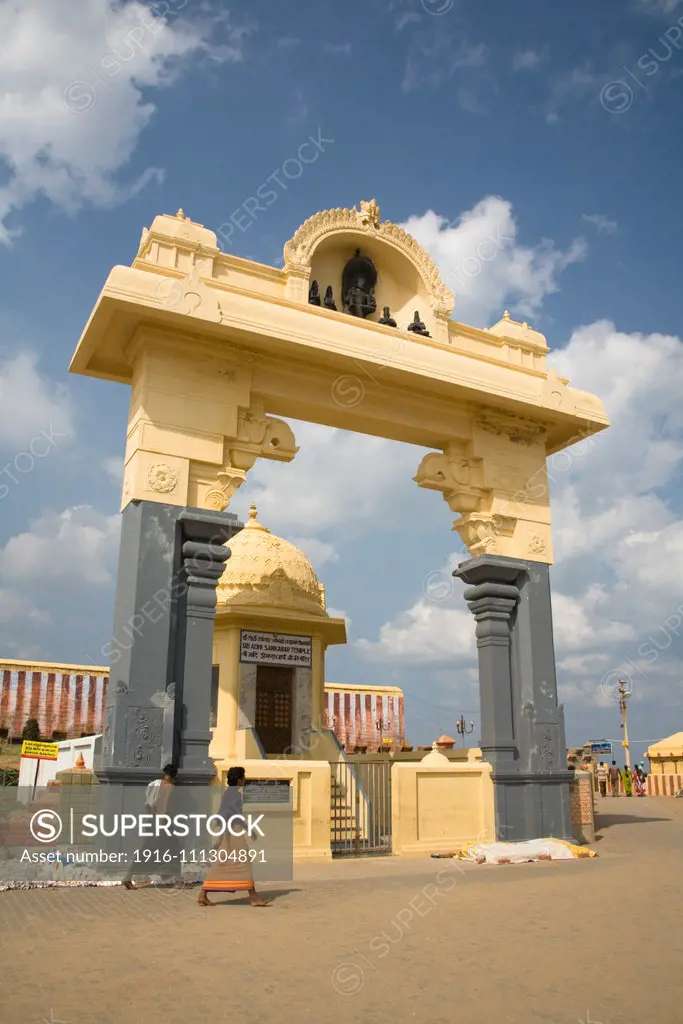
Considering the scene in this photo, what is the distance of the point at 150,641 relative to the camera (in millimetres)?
9344

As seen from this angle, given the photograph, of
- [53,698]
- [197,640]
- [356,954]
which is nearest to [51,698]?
[53,698]

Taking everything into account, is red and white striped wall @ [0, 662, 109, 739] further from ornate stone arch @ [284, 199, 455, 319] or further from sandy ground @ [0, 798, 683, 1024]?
sandy ground @ [0, 798, 683, 1024]

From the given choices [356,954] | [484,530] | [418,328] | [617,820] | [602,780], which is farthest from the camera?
[602,780]

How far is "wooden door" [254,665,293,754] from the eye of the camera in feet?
49.5

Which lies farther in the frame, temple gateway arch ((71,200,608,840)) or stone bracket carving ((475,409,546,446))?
stone bracket carving ((475,409,546,446))

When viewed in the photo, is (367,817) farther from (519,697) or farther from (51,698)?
(51,698)

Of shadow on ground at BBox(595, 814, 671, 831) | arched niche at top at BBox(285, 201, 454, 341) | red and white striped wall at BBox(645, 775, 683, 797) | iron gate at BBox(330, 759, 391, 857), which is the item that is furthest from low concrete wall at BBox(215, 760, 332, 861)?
red and white striped wall at BBox(645, 775, 683, 797)

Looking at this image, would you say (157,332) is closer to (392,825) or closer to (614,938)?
(392,825)

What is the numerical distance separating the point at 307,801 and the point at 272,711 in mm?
5089

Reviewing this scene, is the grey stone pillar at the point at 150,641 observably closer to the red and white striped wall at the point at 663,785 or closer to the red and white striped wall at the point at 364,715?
the red and white striped wall at the point at 364,715

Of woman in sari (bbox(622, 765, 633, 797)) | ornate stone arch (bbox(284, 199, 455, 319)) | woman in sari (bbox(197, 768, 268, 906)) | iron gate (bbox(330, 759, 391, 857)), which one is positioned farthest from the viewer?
woman in sari (bbox(622, 765, 633, 797))

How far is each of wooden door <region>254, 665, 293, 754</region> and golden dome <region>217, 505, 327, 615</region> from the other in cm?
130

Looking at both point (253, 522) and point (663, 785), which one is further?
point (663, 785)

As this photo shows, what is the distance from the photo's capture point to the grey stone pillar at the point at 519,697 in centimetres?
1128
